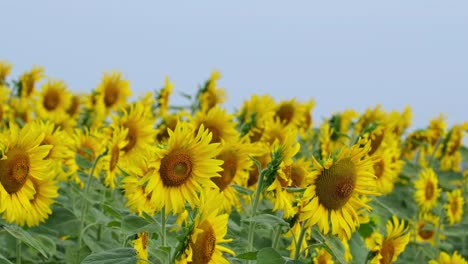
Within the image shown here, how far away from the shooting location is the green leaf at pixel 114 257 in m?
2.69

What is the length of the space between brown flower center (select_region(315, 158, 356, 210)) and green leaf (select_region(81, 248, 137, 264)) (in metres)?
0.70

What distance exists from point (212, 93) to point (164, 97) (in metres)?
0.41

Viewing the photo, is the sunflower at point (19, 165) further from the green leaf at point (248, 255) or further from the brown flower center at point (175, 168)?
the green leaf at point (248, 255)

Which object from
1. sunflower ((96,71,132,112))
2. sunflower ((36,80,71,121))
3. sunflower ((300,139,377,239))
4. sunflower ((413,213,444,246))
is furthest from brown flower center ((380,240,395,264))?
sunflower ((36,80,71,121))

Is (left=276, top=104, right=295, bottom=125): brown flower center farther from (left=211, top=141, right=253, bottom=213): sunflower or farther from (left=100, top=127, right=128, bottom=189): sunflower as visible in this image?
(left=211, top=141, right=253, bottom=213): sunflower

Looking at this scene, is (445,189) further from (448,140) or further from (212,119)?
(212,119)

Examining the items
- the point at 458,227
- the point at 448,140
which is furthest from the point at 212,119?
the point at 448,140

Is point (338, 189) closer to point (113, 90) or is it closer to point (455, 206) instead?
point (455, 206)

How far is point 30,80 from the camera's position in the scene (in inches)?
295

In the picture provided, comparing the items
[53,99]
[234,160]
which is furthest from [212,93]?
[234,160]

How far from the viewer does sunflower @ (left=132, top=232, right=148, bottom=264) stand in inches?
110

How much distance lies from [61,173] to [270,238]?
3.96ft

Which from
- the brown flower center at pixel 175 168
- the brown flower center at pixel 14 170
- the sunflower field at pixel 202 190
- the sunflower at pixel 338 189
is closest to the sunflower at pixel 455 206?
the sunflower field at pixel 202 190

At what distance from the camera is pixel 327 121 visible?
22.0ft
